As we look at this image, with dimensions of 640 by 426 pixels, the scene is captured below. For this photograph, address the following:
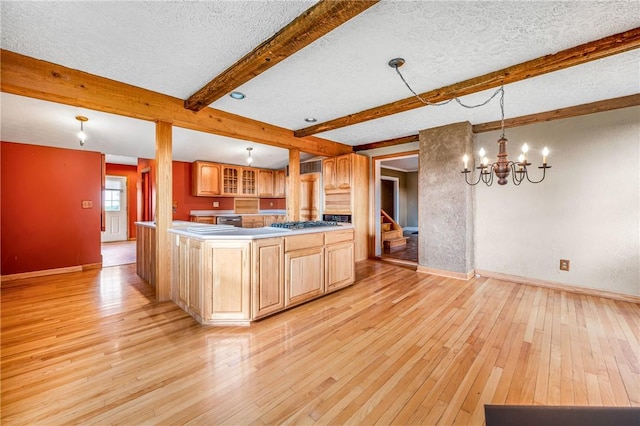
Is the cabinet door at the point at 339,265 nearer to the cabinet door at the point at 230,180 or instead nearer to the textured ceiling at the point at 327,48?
the textured ceiling at the point at 327,48

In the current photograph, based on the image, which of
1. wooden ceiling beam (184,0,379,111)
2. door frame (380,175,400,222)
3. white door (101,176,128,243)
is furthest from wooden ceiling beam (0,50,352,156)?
white door (101,176,128,243)

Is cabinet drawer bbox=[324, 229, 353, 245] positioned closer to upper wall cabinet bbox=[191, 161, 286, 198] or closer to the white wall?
the white wall

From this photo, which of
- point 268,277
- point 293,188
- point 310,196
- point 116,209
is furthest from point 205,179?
point 268,277

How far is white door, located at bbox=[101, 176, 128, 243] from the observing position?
7918 mm

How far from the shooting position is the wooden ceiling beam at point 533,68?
2.00 m

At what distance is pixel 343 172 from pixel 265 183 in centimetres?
299

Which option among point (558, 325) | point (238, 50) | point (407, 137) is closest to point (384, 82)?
point (238, 50)

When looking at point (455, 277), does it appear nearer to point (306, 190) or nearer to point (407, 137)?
point (407, 137)

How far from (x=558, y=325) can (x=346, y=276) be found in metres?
2.27

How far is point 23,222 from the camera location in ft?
14.4

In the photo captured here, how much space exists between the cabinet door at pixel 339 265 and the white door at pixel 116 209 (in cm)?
782

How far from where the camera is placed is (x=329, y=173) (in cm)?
553

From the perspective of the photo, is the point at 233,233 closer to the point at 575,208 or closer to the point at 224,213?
the point at 575,208

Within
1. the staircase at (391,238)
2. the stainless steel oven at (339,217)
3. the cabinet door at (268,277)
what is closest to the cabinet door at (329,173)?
the stainless steel oven at (339,217)
